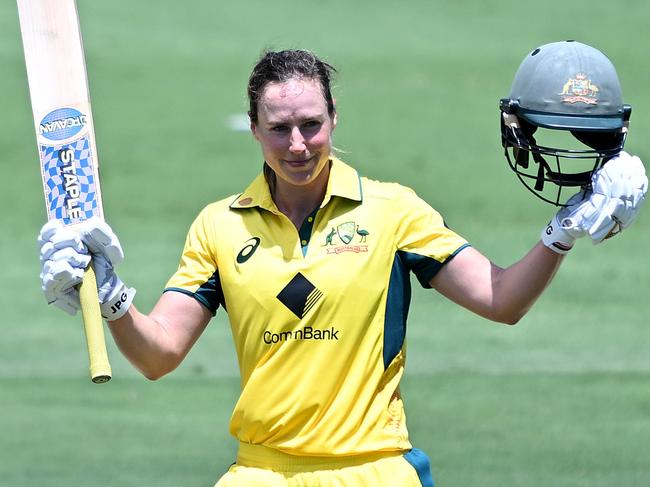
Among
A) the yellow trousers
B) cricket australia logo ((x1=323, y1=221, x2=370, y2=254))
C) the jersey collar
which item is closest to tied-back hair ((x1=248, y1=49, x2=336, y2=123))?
the jersey collar

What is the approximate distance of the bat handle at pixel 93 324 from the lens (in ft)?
14.2

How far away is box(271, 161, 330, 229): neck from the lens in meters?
4.61

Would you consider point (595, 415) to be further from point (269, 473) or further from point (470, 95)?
point (470, 95)

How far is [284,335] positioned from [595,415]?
445cm

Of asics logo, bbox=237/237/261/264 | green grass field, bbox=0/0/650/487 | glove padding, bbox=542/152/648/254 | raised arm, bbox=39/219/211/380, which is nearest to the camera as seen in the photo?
glove padding, bbox=542/152/648/254

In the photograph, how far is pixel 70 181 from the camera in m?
4.60

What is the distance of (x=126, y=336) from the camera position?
4484 millimetres

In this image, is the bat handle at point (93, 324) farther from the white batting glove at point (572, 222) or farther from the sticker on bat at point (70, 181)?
the white batting glove at point (572, 222)

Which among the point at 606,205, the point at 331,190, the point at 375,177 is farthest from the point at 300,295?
the point at 375,177

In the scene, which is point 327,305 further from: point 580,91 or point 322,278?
point 580,91

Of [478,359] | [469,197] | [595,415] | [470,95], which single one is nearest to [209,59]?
[470,95]

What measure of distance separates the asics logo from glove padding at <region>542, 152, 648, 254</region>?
927 mm

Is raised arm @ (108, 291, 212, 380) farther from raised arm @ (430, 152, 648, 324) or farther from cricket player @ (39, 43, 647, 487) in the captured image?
raised arm @ (430, 152, 648, 324)

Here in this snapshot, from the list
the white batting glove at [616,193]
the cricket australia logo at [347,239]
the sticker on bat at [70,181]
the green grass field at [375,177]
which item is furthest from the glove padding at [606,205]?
the green grass field at [375,177]
